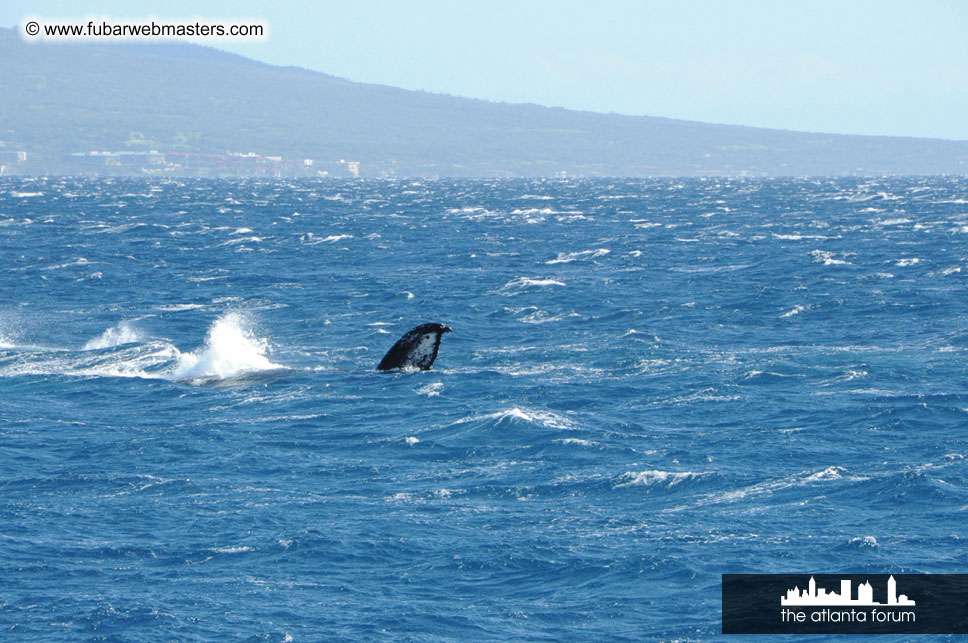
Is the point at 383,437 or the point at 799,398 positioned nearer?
the point at 383,437

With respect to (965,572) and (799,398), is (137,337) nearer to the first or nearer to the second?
(799,398)

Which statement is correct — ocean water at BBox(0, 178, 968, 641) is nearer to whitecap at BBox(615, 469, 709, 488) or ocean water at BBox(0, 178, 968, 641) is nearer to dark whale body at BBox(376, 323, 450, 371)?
whitecap at BBox(615, 469, 709, 488)

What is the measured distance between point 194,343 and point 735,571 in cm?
2917

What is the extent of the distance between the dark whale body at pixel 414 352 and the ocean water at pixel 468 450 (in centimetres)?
63

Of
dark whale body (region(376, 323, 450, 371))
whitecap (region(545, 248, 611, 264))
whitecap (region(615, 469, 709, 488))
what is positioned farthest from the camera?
whitecap (region(545, 248, 611, 264))

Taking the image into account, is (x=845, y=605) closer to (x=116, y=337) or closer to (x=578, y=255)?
(x=116, y=337)

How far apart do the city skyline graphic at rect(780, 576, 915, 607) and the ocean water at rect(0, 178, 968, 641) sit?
2.46ft

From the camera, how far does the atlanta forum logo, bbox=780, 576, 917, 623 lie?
66.9 ft

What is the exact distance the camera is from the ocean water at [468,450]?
21422mm

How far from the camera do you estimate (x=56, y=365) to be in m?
42.1

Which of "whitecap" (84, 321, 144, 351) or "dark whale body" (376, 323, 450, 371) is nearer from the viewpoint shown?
"dark whale body" (376, 323, 450, 371)

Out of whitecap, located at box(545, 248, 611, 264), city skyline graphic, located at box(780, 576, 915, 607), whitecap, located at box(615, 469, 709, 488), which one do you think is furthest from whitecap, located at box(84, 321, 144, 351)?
whitecap, located at box(545, 248, 611, 264)

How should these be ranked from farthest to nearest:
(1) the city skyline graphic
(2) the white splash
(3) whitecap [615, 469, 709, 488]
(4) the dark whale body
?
(2) the white splash
(4) the dark whale body
(3) whitecap [615, 469, 709, 488]
(1) the city skyline graphic

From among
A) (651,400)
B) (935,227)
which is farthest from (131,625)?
(935,227)
